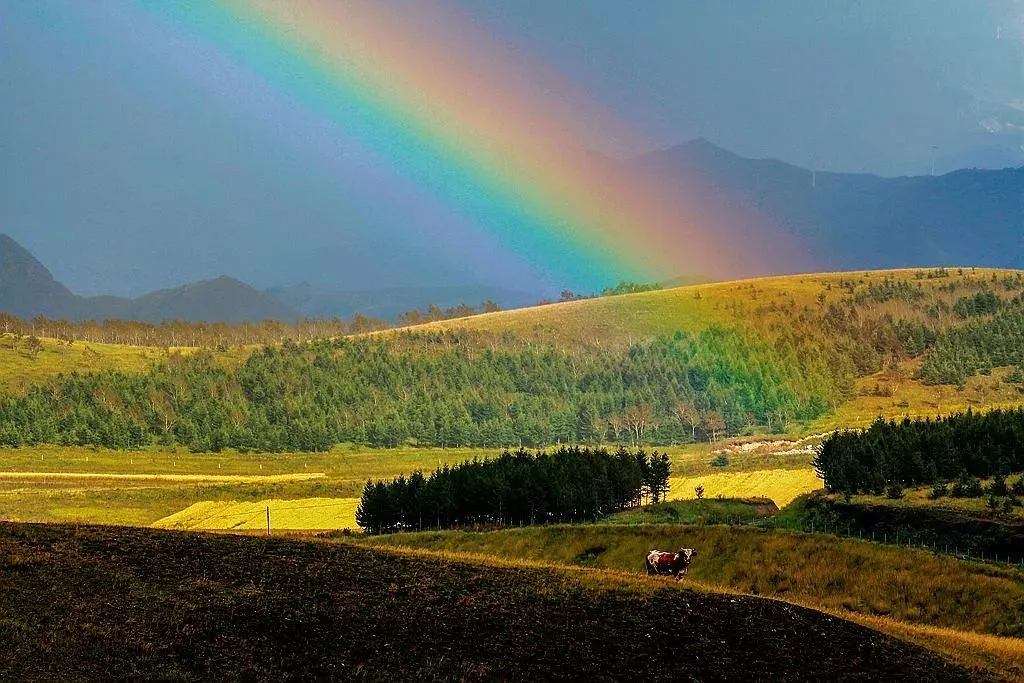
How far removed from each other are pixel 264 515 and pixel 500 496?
157ft

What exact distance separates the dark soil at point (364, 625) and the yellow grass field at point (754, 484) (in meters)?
107

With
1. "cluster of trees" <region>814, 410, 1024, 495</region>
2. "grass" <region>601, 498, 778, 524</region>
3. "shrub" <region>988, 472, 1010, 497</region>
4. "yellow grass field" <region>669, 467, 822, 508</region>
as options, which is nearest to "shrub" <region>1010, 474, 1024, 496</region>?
"shrub" <region>988, 472, 1010, 497</region>

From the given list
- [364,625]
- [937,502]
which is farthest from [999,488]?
[364,625]

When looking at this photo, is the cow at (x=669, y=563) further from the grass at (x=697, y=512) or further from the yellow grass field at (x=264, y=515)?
the yellow grass field at (x=264, y=515)

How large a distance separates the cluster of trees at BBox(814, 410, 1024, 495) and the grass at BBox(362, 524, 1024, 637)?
154 feet

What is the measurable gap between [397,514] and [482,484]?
11774 millimetres

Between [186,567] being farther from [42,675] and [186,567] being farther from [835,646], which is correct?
[835,646]

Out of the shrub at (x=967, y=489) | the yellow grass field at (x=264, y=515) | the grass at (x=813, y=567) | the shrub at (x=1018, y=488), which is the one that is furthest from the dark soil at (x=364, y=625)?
the yellow grass field at (x=264, y=515)

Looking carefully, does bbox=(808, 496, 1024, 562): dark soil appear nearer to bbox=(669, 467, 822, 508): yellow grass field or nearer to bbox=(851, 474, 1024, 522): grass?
bbox=(851, 474, 1024, 522): grass

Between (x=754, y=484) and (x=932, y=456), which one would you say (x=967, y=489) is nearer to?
(x=932, y=456)

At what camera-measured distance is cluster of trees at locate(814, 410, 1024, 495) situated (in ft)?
392

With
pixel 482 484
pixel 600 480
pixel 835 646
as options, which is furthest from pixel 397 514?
pixel 835 646

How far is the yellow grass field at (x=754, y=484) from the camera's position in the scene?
156 metres

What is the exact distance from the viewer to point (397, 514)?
12606 cm
